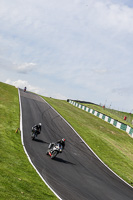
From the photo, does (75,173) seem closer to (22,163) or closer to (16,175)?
(22,163)

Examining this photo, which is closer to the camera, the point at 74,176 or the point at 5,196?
the point at 5,196

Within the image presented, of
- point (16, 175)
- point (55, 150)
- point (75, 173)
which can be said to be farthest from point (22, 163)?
point (75, 173)

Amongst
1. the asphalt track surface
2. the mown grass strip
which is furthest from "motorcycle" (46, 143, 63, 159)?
the mown grass strip

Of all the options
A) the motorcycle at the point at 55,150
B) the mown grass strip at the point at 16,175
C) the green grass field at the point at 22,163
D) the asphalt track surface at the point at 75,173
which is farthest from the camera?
the motorcycle at the point at 55,150

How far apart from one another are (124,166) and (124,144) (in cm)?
1005

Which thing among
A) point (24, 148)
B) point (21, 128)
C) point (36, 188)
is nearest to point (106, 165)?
point (24, 148)

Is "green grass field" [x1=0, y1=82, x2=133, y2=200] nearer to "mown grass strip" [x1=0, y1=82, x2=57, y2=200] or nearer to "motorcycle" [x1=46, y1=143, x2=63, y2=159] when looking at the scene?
"mown grass strip" [x1=0, y1=82, x2=57, y2=200]

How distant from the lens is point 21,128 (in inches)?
885

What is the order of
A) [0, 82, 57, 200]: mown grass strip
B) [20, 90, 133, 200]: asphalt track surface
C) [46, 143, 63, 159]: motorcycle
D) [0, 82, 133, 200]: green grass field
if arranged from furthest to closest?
[46, 143, 63, 159]: motorcycle < [20, 90, 133, 200]: asphalt track surface < [0, 82, 133, 200]: green grass field < [0, 82, 57, 200]: mown grass strip

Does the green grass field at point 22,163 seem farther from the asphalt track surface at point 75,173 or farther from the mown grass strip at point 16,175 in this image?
the asphalt track surface at point 75,173

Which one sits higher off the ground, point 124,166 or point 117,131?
point 117,131

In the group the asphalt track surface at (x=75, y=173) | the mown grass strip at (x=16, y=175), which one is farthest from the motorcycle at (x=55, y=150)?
the mown grass strip at (x=16, y=175)

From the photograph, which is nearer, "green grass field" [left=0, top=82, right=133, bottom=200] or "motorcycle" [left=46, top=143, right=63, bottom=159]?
"green grass field" [left=0, top=82, right=133, bottom=200]

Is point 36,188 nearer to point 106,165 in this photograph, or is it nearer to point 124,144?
point 106,165
